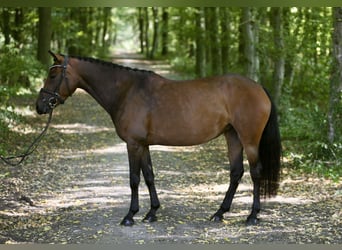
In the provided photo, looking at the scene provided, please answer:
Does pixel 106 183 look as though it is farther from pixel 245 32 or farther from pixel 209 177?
pixel 245 32

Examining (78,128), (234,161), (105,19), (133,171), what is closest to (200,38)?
(78,128)

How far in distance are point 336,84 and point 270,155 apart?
2.68m

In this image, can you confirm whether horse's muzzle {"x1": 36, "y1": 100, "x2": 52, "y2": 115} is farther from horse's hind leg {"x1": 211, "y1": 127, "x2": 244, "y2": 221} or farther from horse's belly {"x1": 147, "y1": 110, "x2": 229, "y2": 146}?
horse's hind leg {"x1": 211, "y1": 127, "x2": 244, "y2": 221}

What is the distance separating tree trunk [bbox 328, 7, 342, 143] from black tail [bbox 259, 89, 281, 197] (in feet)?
7.93

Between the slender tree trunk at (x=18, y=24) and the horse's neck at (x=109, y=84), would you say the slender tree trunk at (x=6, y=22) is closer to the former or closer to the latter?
the slender tree trunk at (x=18, y=24)

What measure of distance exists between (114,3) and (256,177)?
2.71 m

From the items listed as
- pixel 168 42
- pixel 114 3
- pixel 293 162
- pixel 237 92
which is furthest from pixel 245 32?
pixel 168 42

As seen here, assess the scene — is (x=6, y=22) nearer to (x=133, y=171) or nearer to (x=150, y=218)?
(x=133, y=171)

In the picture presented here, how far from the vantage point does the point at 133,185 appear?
213 inches

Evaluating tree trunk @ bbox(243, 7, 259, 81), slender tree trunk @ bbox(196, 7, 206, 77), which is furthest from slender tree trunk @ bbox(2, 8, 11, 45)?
tree trunk @ bbox(243, 7, 259, 81)

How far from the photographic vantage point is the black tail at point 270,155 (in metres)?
5.57

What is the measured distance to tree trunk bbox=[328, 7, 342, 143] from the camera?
25.0ft

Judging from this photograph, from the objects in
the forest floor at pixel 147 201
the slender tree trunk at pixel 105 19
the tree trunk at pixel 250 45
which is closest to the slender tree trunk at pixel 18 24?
the forest floor at pixel 147 201

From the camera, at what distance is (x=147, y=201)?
20.5 ft
